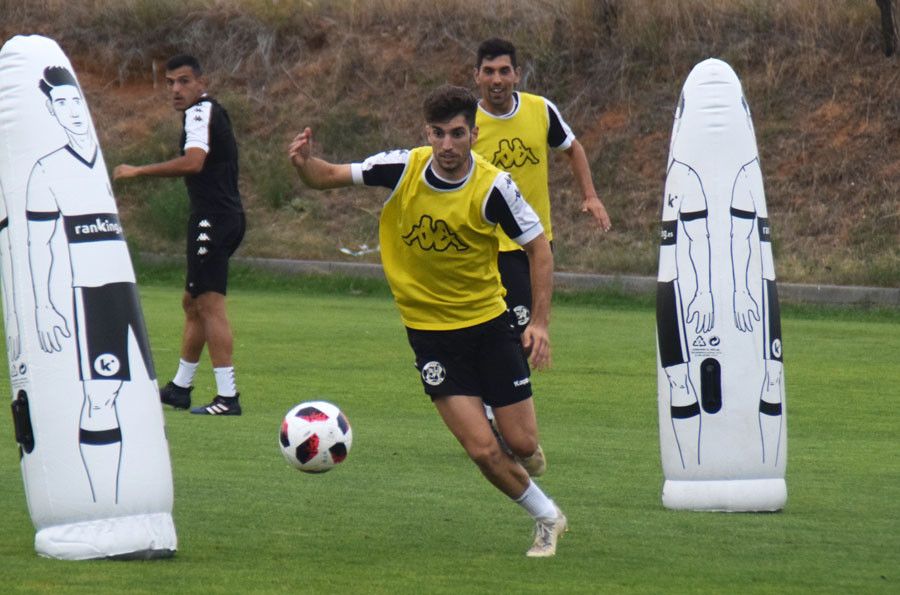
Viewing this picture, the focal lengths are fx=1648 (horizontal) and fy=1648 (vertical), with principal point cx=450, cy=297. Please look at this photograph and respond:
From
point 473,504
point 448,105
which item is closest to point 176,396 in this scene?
point 473,504

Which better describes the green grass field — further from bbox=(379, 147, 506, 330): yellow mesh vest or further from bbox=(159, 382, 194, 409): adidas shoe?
bbox=(379, 147, 506, 330): yellow mesh vest

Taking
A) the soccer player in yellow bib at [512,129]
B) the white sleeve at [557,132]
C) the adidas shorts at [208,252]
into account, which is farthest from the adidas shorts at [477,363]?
the adidas shorts at [208,252]

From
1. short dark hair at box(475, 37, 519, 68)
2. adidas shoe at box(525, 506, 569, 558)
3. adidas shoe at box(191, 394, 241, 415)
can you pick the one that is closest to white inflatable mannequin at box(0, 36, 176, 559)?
adidas shoe at box(525, 506, 569, 558)

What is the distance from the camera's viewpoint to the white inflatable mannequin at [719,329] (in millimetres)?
7918

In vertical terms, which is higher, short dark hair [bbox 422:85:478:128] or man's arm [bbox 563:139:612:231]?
short dark hair [bbox 422:85:478:128]

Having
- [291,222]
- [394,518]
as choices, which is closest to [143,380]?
[394,518]

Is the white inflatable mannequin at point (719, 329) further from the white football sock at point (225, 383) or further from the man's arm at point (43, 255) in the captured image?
the white football sock at point (225, 383)

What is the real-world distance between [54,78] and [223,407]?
4681mm

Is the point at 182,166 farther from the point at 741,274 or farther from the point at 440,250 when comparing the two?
the point at 741,274

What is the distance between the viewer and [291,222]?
27.2 metres

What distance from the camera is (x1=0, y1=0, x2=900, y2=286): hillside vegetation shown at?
24766 millimetres

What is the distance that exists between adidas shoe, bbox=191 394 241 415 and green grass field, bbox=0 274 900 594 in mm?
172

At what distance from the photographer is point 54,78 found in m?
6.71

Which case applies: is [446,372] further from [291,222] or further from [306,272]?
[291,222]
